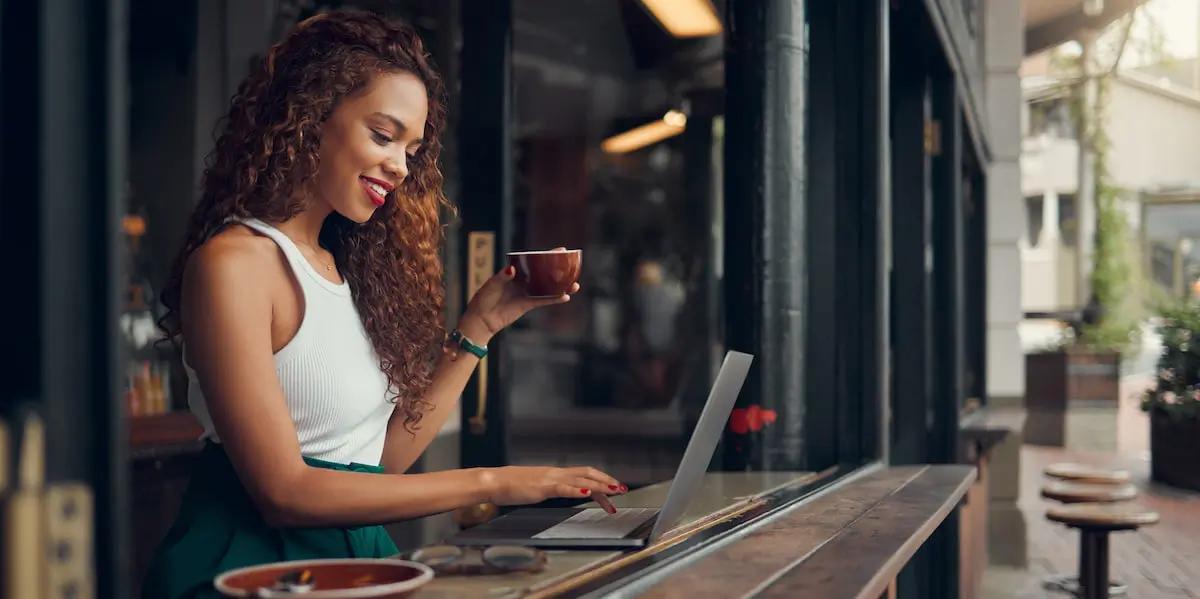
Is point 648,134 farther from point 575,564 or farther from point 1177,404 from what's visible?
point 575,564

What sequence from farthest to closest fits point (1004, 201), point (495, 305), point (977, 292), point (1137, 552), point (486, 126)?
point (1004, 201), point (977, 292), point (1137, 552), point (486, 126), point (495, 305)

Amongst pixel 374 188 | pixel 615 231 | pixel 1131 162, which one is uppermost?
pixel 1131 162

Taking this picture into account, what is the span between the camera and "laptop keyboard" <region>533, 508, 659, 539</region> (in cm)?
164

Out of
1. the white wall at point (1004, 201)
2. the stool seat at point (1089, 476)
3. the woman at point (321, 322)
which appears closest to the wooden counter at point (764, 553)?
the woman at point (321, 322)

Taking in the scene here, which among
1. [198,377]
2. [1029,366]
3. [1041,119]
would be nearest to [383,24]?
[198,377]

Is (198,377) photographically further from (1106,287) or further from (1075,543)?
(1106,287)

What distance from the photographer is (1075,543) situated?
25.8 ft

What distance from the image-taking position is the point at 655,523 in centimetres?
166

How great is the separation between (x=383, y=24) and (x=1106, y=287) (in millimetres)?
12551

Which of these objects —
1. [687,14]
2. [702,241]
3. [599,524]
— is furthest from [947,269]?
[599,524]

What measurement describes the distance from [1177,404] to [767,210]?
8.09 m

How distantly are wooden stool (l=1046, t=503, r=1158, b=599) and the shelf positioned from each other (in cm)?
350

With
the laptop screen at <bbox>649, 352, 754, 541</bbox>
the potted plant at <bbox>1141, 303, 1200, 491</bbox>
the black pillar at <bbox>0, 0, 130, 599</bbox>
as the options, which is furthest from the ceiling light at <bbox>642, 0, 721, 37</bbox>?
the potted plant at <bbox>1141, 303, 1200, 491</bbox>

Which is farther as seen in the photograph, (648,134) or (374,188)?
(648,134)
